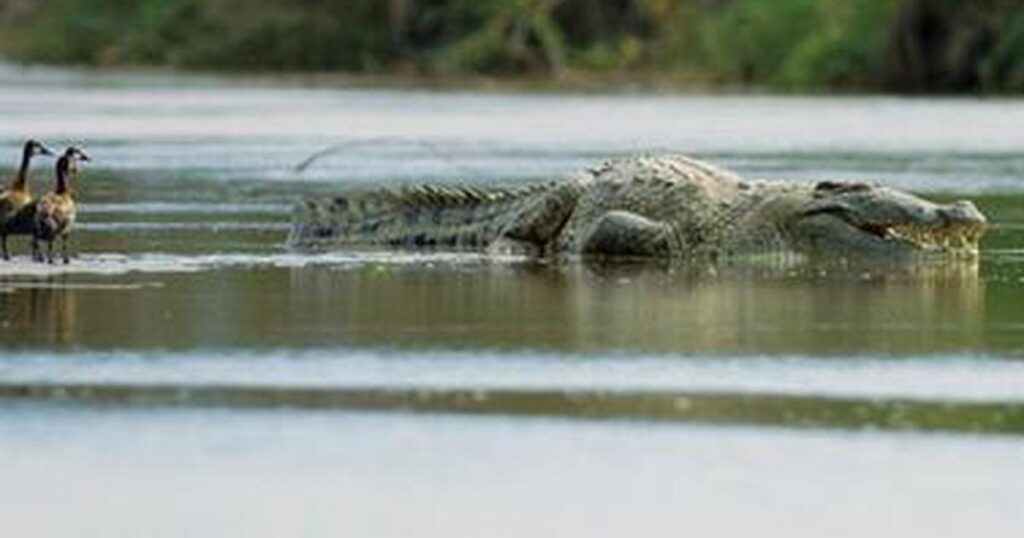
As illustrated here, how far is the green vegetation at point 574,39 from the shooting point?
7331 centimetres

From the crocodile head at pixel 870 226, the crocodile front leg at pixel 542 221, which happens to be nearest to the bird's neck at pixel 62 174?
the crocodile front leg at pixel 542 221

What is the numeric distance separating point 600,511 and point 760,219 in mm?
12374

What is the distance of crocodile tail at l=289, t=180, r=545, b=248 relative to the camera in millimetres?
27906

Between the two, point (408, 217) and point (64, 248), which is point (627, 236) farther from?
point (64, 248)

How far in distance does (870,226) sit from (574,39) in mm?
62929

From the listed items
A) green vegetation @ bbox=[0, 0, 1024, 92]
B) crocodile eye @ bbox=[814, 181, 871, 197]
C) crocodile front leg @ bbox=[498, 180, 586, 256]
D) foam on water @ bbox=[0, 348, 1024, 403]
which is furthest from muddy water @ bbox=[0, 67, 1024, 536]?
green vegetation @ bbox=[0, 0, 1024, 92]

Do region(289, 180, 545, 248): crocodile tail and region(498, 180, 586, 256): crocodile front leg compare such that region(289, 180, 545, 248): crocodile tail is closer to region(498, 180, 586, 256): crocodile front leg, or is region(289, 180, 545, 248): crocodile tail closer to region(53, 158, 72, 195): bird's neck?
region(498, 180, 586, 256): crocodile front leg

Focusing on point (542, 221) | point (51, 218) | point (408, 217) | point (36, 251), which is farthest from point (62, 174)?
point (542, 221)

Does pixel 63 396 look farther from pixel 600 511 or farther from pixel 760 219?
pixel 760 219

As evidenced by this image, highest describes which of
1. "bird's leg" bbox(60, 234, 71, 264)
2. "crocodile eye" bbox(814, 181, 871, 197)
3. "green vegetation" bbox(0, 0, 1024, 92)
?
"green vegetation" bbox(0, 0, 1024, 92)

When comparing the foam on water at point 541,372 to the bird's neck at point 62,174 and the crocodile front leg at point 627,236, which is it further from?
the crocodile front leg at point 627,236

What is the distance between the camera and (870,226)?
87.1 ft

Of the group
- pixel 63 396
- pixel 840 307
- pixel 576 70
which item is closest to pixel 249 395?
pixel 63 396

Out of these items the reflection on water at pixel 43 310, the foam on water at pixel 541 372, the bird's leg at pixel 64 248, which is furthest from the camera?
the bird's leg at pixel 64 248
